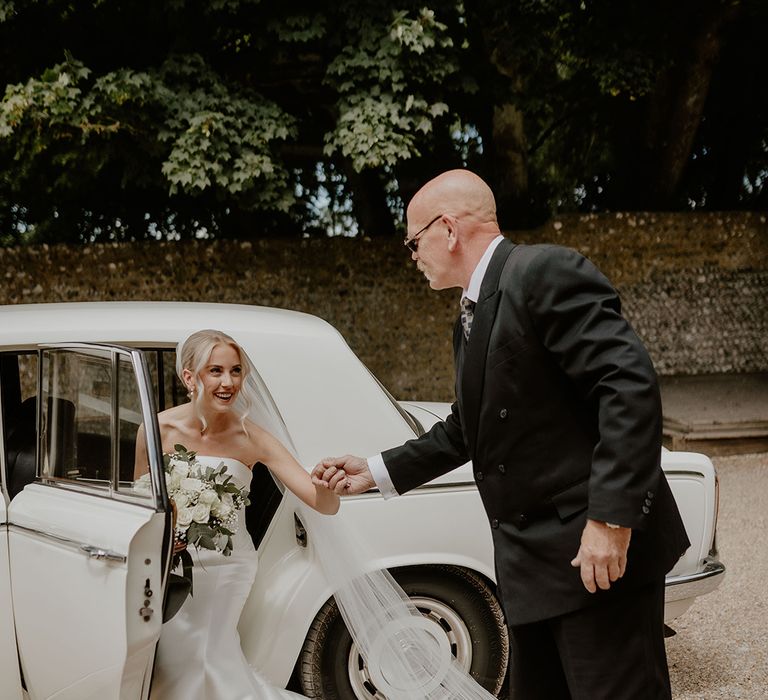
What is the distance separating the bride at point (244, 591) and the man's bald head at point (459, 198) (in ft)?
3.94

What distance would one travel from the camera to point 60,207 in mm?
12820

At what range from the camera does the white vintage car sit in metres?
2.52

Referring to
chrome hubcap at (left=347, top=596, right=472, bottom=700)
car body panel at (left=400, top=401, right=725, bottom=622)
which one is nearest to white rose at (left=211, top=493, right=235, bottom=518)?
chrome hubcap at (left=347, top=596, right=472, bottom=700)

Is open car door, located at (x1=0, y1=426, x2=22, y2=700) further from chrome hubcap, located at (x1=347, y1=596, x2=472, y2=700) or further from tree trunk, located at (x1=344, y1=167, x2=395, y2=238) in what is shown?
tree trunk, located at (x1=344, y1=167, x2=395, y2=238)

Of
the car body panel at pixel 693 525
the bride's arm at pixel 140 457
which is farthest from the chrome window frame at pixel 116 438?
the car body panel at pixel 693 525

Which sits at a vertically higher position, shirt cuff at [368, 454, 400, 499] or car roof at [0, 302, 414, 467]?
car roof at [0, 302, 414, 467]

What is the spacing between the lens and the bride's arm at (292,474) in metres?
3.09

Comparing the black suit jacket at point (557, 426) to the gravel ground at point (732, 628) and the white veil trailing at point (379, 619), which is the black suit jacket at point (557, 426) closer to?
the white veil trailing at point (379, 619)

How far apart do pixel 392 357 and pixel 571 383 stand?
10.6 meters

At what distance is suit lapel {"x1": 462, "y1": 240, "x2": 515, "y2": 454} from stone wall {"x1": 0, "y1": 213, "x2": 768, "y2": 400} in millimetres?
10013

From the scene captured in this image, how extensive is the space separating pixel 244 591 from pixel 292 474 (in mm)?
513

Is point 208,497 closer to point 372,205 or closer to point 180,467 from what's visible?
point 180,467

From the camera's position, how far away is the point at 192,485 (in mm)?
2980

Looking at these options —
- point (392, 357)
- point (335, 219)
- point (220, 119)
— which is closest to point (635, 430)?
point (220, 119)
